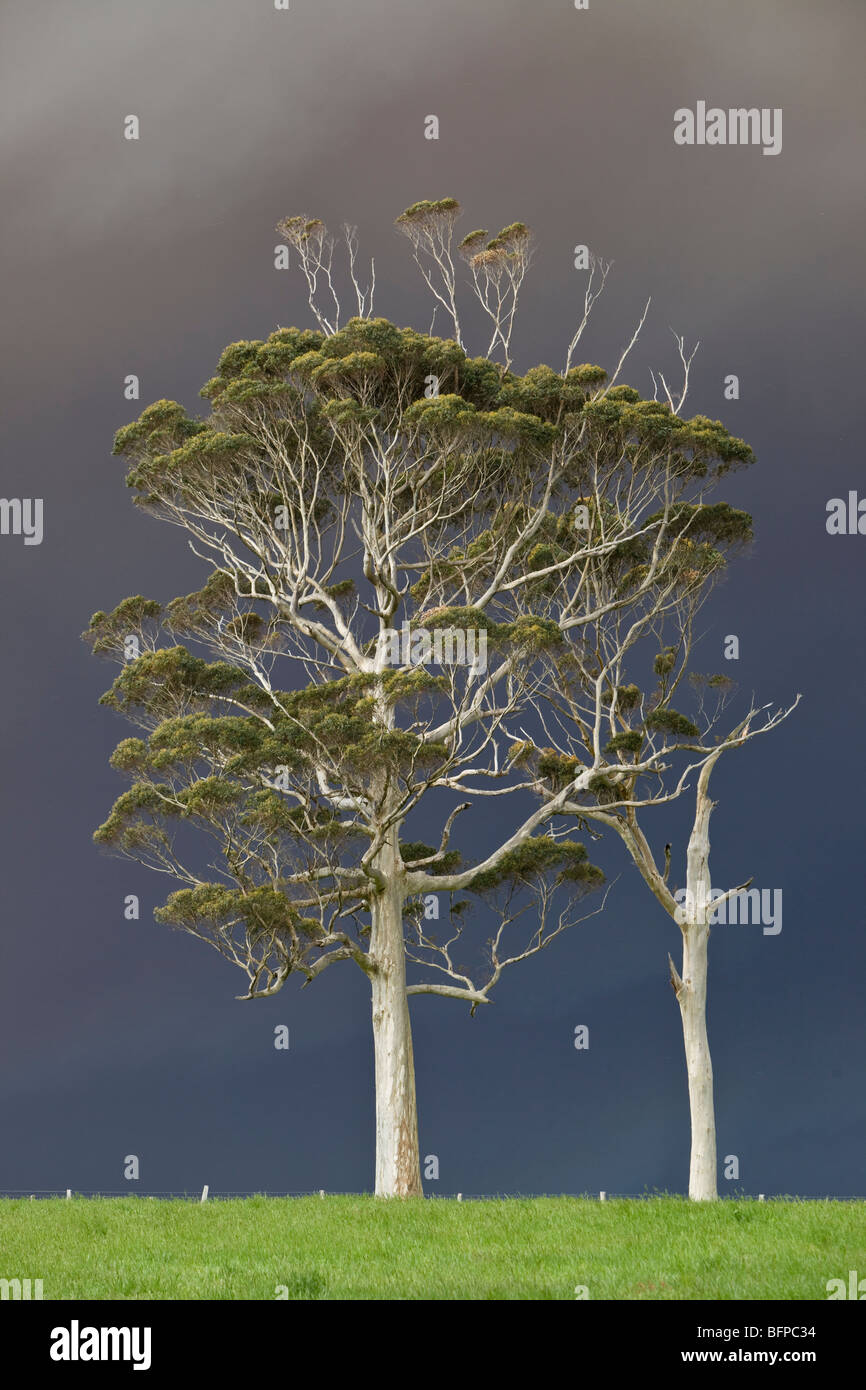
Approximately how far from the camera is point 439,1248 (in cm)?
1410

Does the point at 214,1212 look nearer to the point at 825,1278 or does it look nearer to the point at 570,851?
the point at 570,851

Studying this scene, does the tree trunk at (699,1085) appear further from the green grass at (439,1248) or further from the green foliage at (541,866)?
the green foliage at (541,866)

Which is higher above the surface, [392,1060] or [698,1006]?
[698,1006]

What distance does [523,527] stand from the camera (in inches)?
842

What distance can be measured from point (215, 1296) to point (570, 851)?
10595 millimetres

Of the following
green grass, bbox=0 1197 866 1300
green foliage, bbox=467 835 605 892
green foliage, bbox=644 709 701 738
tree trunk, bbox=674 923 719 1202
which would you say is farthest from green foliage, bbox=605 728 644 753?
green grass, bbox=0 1197 866 1300

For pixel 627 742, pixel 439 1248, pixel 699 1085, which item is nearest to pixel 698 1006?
pixel 699 1085

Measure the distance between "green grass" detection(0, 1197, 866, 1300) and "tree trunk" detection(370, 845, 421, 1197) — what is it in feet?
2.04

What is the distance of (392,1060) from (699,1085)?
420cm

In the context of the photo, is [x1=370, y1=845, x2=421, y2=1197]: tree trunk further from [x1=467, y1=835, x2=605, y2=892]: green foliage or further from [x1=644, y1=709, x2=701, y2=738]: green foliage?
[x1=644, y1=709, x2=701, y2=738]: green foliage

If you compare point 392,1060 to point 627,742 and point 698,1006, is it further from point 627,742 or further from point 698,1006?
point 627,742

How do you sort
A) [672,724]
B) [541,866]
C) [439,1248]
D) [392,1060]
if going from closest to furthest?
[439,1248] < [392,1060] < [672,724] < [541,866]

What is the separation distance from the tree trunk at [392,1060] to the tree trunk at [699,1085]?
3.79 m
